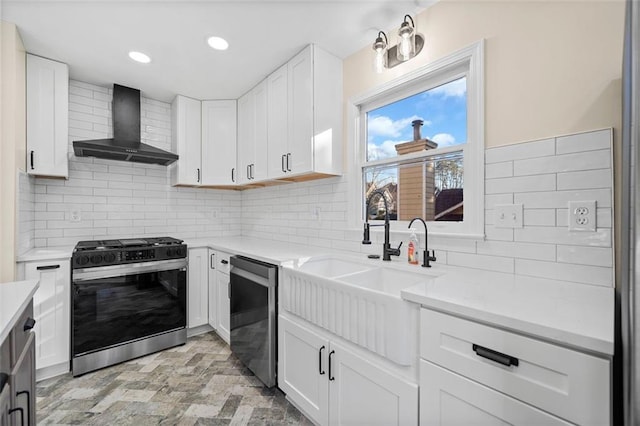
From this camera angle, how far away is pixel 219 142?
10.4 ft

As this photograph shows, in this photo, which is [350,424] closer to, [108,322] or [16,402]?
[16,402]

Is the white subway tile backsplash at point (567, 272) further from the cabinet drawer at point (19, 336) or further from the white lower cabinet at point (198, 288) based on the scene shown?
the white lower cabinet at point (198, 288)

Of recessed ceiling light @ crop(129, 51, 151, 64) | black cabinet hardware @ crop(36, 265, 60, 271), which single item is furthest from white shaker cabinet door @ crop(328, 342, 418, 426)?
recessed ceiling light @ crop(129, 51, 151, 64)

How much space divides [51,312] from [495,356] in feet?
9.48

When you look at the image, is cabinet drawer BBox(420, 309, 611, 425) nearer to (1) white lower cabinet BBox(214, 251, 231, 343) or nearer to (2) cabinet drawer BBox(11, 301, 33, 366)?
(2) cabinet drawer BBox(11, 301, 33, 366)

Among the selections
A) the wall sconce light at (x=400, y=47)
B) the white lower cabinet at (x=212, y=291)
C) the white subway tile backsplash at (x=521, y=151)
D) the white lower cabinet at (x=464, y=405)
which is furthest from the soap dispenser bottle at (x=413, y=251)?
the white lower cabinet at (x=212, y=291)

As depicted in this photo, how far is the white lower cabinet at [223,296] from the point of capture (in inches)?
99.8

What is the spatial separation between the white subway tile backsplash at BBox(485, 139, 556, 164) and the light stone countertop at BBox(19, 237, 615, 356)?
0.61m

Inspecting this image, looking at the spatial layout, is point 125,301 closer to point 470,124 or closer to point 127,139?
point 127,139

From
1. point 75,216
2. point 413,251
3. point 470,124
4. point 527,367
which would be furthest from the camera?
point 75,216

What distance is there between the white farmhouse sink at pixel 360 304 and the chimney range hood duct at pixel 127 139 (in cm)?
194

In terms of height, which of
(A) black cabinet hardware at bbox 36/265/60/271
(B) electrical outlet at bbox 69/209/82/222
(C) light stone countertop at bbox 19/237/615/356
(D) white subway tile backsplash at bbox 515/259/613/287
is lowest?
(A) black cabinet hardware at bbox 36/265/60/271

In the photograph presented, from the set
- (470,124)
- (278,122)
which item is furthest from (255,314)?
(470,124)

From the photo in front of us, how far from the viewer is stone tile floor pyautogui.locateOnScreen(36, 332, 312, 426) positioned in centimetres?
170
